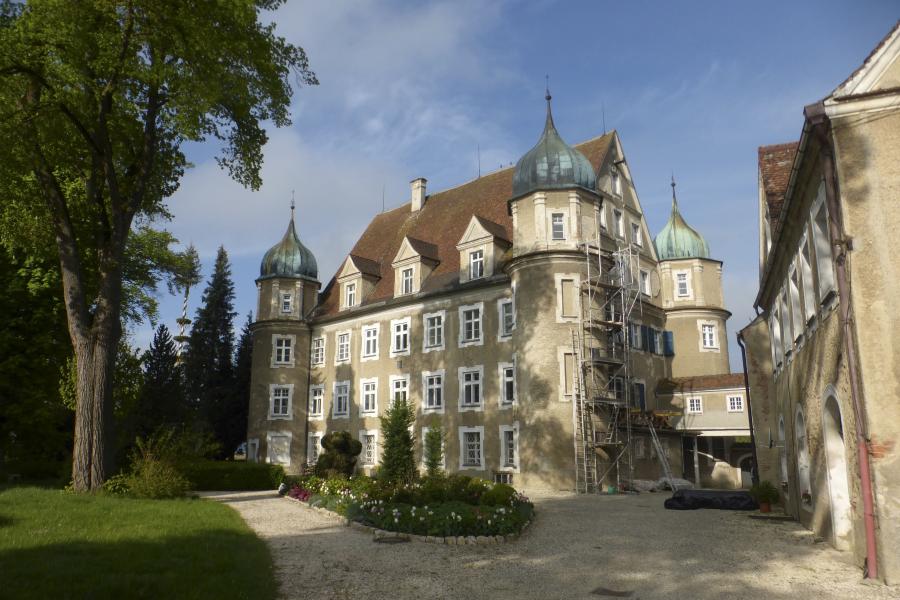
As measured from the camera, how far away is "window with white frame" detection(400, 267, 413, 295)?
36.0m

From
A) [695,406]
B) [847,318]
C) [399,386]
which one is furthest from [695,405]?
[847,318]

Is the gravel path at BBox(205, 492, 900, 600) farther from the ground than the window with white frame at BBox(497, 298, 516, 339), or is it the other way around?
the window with white frame at BBox(497, 298, 516, 339)

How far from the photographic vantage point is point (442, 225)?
38.4m

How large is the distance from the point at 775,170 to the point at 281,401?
2966 cm

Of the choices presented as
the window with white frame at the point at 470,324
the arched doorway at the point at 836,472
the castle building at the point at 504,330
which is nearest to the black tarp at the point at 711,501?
the castle building at the point at 504,330

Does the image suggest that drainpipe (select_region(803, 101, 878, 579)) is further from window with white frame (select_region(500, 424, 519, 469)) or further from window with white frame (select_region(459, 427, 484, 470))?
window with white frame (select_region(459, 427, 484, 470))

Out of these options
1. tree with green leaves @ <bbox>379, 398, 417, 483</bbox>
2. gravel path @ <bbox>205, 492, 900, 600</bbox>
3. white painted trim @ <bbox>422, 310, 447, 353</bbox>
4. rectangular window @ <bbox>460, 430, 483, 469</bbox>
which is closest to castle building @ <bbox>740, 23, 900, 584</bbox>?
A: gravel path @ <bbox>205, 492, 900, 600</bbox>

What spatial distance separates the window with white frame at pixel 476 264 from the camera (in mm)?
32594

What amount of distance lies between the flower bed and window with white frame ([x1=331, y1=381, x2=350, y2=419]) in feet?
56.1

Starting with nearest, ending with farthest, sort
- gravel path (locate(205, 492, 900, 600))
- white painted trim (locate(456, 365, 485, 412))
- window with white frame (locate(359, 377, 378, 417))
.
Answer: gravel path (locate(205, 492, 900, 600))
white painted trim (locate(456, 365, 485, 412))
window with white frame (locate(359, 377, 378, 417))

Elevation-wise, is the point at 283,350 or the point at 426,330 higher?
the point at 426,330

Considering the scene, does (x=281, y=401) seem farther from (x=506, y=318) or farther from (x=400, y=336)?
(x=506, y=318)

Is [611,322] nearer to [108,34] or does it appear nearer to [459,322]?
[459,322]

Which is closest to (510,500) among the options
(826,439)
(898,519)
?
(826,439)
